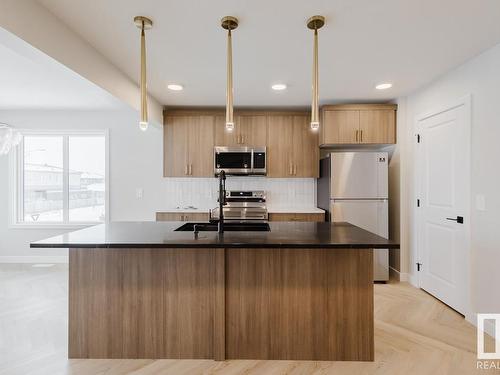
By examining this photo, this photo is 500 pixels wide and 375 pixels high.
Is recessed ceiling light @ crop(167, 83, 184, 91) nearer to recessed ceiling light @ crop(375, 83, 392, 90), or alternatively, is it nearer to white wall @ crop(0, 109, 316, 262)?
white wall @ crop(0, 109, 316, 262)

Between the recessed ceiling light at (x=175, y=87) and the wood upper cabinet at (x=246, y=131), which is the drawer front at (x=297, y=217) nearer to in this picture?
the wood upper cabinet at (x=246, y=131)

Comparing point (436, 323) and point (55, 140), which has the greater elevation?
point (55, 140)

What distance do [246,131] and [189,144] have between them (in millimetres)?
852

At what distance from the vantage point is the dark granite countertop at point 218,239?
5.72 feet

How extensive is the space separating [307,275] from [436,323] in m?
1.56

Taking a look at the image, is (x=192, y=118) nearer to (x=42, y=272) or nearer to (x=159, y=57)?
(x=159, y=57)

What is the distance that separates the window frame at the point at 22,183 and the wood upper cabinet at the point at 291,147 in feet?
8.57

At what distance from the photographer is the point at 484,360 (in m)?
2.12

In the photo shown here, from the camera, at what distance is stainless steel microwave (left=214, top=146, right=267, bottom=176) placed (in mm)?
4172

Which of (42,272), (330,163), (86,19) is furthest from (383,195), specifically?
(42,272)

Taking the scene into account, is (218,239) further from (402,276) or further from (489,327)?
(402,276)

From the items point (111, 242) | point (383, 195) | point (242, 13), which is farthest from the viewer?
point (383, 195)

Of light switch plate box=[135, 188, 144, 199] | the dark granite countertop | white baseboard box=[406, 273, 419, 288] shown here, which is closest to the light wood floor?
white baseboard box=[406, 273, 419, 288]

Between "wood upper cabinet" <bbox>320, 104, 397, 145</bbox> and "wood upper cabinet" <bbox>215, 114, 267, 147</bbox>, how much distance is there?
869mm
